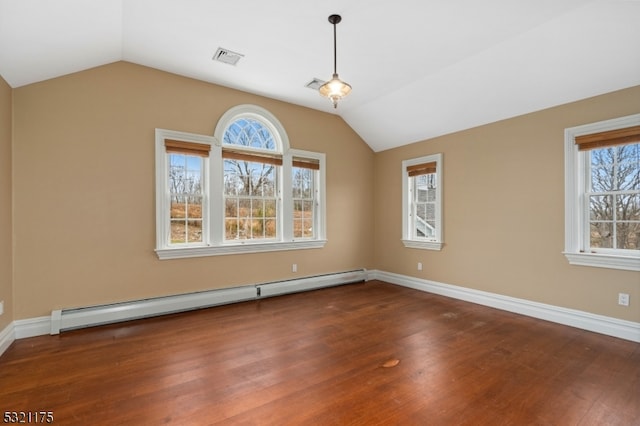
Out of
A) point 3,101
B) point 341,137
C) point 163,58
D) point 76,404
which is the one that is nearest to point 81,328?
point 76,404

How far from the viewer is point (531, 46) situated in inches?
123

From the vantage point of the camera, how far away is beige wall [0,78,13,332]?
2.89 metres

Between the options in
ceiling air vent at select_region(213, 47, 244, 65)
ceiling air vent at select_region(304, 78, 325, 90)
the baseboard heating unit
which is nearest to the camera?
the baseboard heating unit

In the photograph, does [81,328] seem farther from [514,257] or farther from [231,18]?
[514,257]

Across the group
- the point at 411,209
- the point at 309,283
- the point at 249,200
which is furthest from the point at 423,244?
the point at 249,200

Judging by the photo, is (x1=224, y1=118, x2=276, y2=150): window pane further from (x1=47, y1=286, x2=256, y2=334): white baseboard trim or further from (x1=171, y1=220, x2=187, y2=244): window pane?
(x1=47, y1=286, x2=256, y2=334): white baseboard trim

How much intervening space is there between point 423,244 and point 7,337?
5.32m

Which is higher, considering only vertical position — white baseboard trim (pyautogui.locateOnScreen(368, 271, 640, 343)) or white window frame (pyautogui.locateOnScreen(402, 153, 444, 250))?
white window frame (pyautogui.locateOnScreen(402, 153, 444, 250))

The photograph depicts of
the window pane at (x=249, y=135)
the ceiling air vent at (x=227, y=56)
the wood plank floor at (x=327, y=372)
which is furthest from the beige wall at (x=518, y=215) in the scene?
the ceiling air vent at (x=227, y=56)

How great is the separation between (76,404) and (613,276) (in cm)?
499

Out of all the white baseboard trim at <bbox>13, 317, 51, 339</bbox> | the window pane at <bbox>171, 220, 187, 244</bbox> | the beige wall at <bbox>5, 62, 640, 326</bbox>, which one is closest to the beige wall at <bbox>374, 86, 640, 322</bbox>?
the beige wall at <bbox>5, 62, 640, 326</bbox>

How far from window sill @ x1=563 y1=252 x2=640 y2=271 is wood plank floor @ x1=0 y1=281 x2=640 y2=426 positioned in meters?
0.76

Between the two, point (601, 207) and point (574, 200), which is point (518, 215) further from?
point (601, 207)

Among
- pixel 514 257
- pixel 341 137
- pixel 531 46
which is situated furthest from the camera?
pixel 341 137
